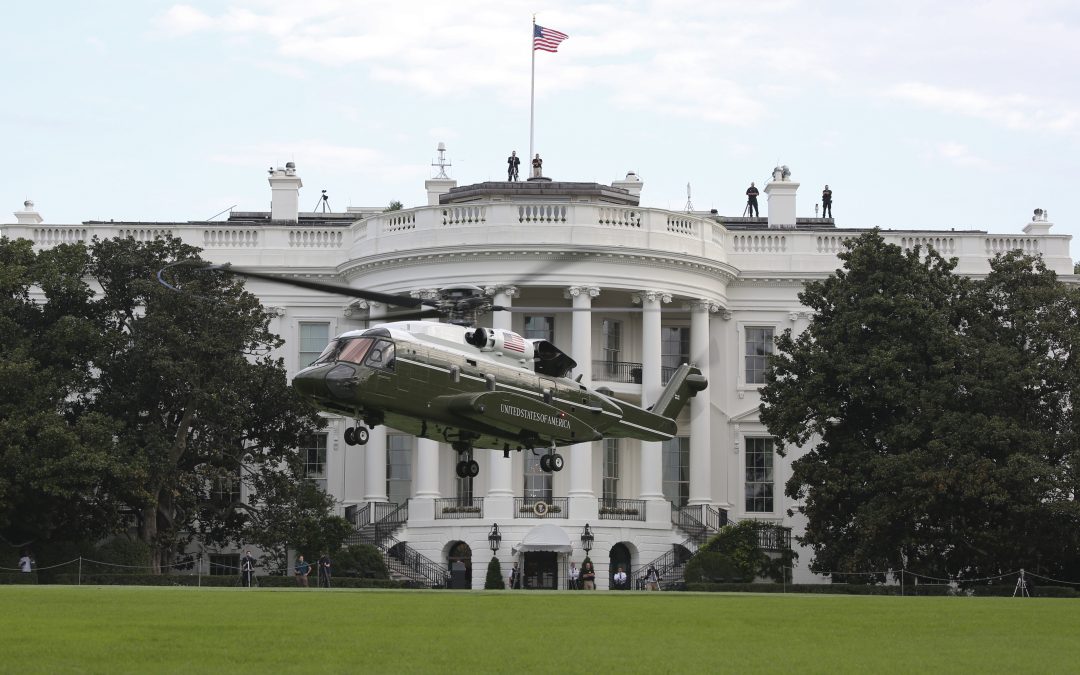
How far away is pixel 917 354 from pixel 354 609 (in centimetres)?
3147

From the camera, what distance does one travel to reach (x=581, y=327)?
66438 millimetres

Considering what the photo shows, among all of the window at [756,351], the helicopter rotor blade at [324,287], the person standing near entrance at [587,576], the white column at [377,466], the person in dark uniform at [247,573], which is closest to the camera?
the helicopter rotor blade at [324,287]

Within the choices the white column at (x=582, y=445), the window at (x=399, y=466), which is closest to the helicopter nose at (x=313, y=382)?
the white column at (x=582, y=445)

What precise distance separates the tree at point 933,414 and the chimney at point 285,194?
82.5 feet

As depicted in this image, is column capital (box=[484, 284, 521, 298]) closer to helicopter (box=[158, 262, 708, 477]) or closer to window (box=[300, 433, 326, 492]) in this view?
window (box=[300, 433, 326, 492])

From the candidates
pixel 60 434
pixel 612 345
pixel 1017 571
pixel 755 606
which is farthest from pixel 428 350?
pixel 612 345

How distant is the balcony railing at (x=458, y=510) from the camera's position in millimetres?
65312

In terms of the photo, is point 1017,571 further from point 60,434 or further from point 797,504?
point 60,434

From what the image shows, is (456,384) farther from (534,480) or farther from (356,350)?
(534,480)

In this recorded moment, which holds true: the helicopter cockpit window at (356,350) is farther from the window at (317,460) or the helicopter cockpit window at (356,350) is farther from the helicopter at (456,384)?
the window at (317,460)

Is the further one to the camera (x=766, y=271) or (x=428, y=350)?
(x=766, y=271)

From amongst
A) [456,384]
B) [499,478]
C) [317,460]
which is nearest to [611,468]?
[499,478]

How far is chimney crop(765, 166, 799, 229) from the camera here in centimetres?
7662

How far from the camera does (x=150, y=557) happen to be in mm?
59438
